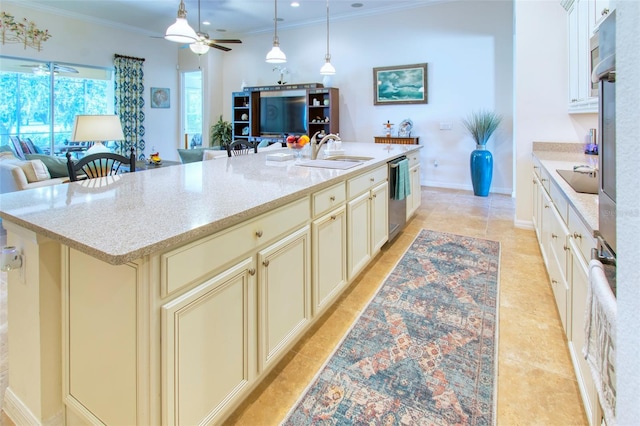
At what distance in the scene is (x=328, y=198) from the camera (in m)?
2.19

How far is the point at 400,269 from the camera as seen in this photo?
3.14 meters

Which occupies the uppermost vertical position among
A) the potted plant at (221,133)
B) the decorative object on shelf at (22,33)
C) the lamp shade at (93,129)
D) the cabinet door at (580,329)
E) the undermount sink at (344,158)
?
the decorative object on shelf at (22,33)

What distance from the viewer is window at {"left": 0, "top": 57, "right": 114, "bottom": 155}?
21.0 feet

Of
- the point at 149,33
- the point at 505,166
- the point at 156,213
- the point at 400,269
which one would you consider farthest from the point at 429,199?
the point at 149,33

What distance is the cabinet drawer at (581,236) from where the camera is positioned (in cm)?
139

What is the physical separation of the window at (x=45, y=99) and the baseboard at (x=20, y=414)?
21.3ft

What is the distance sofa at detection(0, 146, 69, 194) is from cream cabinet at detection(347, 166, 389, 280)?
10.6 ft

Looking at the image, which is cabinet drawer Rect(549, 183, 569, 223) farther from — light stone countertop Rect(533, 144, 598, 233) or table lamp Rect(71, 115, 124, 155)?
Result: table lamp Rect(71, 115, 124, 155)

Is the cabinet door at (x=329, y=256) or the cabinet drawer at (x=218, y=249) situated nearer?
the cabinet drawer at (x=218, y=249)

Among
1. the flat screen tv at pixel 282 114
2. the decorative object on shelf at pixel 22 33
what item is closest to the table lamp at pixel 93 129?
the decorative object on shelf at pixel 22 33

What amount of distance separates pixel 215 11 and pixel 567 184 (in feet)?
22.4

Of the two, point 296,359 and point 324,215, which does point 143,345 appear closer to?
point 296,359

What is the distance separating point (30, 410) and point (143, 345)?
78cm

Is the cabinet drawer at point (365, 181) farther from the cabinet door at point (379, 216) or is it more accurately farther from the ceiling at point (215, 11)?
the ceiling at point (215, 11)
